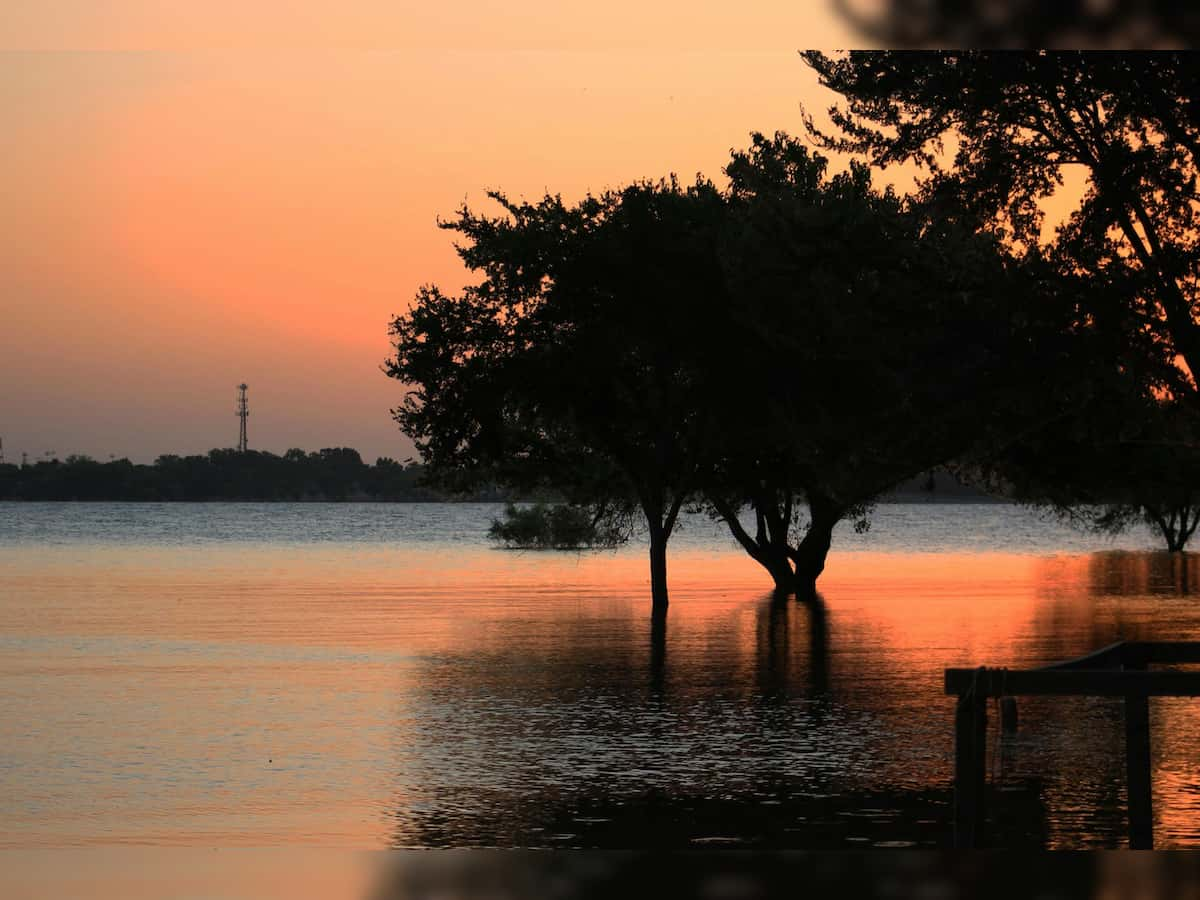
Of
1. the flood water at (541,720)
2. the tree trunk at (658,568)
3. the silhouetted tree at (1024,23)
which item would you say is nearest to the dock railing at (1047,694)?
the flood water at (541,720)

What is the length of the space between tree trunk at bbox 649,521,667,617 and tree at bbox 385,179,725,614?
45 millimetres

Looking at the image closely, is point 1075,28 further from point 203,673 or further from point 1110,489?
point 1110,489

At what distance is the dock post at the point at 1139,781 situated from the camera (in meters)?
10.5

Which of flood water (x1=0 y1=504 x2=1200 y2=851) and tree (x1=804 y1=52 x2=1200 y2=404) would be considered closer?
flood water (x1=0 y1=504 x2=1200 y2=851)

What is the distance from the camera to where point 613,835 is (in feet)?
42.3

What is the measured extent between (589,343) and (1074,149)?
16.7 metres

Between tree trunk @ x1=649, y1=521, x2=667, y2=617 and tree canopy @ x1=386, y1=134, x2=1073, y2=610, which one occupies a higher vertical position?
tree canopy @ x1=386, y1=134, x2=1073, y2=610

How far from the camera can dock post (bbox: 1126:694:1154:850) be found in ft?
34.4

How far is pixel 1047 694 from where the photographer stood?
9914mm

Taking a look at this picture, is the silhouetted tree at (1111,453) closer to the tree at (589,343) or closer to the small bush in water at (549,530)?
the tree at (589,343)

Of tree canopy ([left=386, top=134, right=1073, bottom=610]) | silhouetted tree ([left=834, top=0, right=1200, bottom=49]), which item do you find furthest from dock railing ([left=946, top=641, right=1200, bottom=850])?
tree canopy ([left=386, top=134, right=1073, bottom=610])

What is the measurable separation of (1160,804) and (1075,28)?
8486 millimetres

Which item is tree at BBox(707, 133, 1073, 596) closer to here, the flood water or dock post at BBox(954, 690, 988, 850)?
the flood water

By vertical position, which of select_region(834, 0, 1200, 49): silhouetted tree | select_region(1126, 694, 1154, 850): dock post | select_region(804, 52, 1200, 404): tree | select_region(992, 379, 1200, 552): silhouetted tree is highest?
select_region(804, 52, 1200, 404): tree
